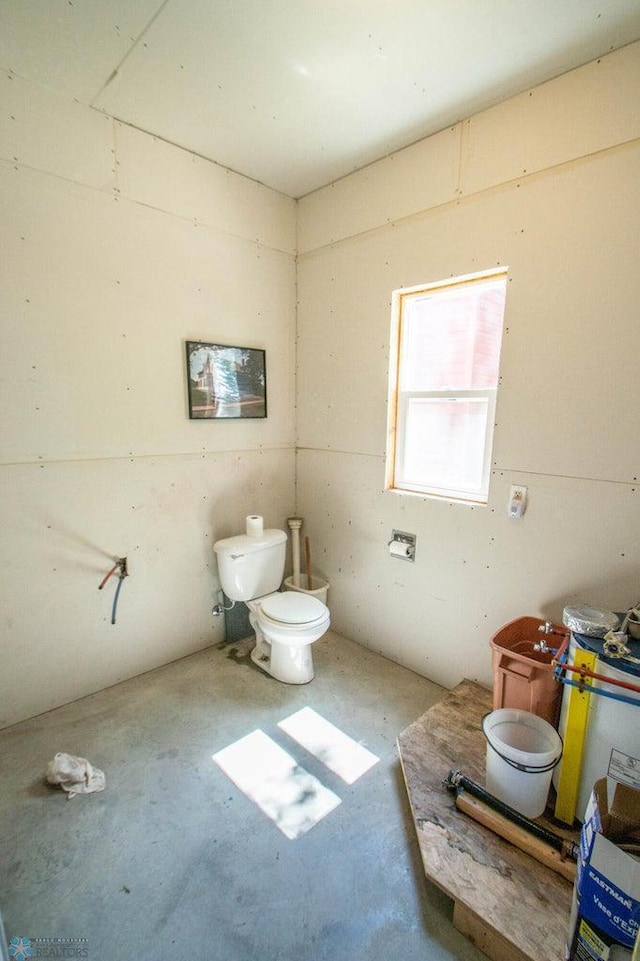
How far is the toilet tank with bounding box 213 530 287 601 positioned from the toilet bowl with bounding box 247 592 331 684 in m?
0.09

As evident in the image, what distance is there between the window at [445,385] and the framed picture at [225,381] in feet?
2.76

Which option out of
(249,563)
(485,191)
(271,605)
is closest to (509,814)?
(271,605)

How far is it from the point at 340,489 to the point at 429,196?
163cm

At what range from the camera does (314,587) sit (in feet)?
9.18

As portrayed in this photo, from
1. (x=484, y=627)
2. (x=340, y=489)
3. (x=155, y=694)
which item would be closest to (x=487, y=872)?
(x=484, y=627)

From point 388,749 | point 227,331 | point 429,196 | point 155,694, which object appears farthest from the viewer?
→ point 227,331

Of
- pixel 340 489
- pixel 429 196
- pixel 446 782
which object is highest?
pixel 429 196

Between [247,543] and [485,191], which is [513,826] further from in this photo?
[485,191]

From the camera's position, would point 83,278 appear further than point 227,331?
No

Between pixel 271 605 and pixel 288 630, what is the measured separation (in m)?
0.20

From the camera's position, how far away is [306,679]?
2.24m

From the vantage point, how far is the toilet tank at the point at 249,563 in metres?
2.30

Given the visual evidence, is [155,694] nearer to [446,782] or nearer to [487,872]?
[446,782]

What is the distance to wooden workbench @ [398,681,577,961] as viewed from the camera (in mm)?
1107
